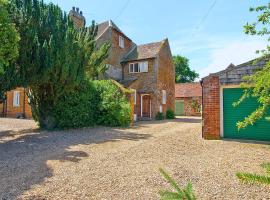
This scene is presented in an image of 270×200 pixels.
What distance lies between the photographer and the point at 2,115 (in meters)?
25.9

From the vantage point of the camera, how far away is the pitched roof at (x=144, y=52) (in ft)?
→ 82.4

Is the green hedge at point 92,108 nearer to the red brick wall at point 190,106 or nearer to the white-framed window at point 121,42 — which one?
the white-framed window at point 121,42

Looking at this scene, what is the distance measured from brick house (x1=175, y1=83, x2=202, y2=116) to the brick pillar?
2240cm

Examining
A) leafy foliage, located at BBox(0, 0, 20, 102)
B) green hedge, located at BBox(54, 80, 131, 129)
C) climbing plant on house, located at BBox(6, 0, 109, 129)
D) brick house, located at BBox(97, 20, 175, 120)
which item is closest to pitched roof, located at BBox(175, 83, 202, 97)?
brick house, located at BBox(97, 20, 175, 120)

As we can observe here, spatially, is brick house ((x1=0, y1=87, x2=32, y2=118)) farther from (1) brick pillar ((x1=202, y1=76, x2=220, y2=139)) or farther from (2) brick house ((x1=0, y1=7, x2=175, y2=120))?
(1) brick pillar ((x1=202, y1=76, x2=220, y2=139))

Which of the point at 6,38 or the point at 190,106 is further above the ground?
the point at 6,38

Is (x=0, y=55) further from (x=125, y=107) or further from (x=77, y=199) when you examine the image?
(x=125, y=107)

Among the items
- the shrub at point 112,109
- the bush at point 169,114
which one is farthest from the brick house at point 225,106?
the bush at point 169,114

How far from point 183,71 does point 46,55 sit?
45.9 m

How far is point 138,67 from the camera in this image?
83.8 ft

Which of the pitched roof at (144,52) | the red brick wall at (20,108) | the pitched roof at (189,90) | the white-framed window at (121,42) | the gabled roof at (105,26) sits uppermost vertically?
the gabled roof at (105,26)

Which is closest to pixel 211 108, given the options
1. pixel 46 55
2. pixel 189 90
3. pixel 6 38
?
pixel 46 55

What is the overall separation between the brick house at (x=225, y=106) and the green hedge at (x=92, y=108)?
6559 millimetres

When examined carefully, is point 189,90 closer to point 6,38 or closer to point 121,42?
point 121,42
